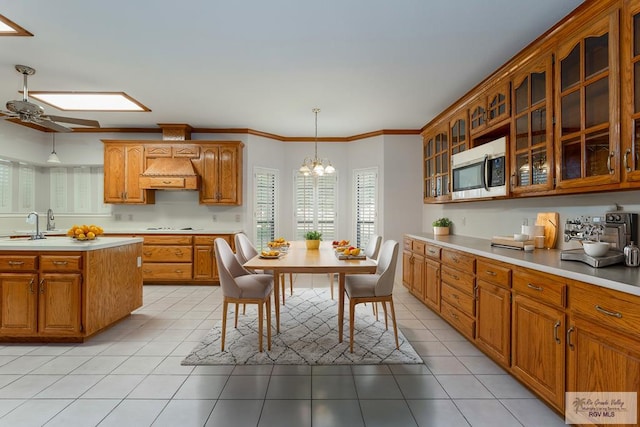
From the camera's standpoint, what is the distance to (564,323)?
1.77m

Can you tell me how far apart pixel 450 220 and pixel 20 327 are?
5089 millimetres

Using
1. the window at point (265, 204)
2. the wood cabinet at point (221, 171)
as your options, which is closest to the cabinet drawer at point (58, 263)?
the wood cabinet at point (221, 171)

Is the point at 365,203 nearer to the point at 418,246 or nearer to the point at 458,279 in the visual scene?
the point at 418,246

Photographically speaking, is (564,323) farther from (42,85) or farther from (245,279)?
(42,85)

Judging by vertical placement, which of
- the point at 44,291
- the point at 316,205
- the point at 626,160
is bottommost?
the point at 44,291

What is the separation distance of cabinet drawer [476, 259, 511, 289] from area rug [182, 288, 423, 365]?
0.87 m

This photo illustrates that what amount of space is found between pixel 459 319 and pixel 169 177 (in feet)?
15.2

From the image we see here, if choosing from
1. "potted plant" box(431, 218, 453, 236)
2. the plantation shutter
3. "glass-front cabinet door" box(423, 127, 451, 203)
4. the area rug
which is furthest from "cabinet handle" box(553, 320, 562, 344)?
the plantation shutter

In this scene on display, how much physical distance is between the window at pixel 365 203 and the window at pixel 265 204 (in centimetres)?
153

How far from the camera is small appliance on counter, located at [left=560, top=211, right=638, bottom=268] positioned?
187cm

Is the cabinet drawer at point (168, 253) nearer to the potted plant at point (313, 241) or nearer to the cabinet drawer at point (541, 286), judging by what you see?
the potted plant at point (313, 241)

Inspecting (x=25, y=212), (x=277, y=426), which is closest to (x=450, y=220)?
(x=277, y=426)

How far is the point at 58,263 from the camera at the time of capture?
2875 mm

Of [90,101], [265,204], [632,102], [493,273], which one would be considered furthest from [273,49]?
[265,204]
